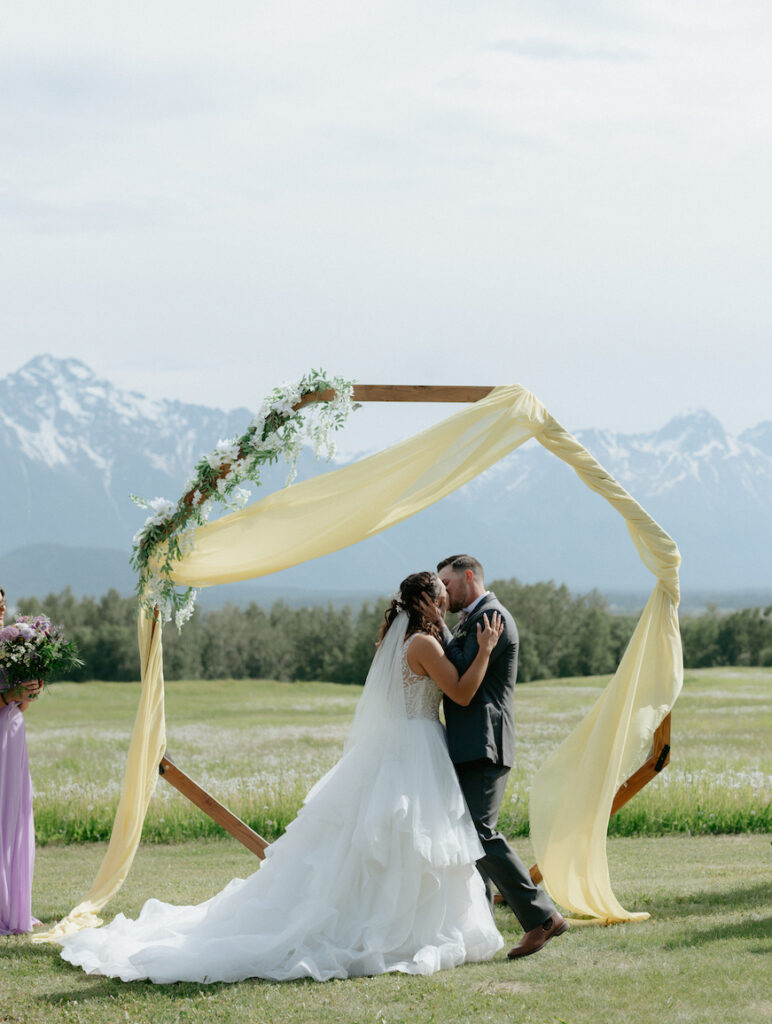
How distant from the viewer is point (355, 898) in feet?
24.7

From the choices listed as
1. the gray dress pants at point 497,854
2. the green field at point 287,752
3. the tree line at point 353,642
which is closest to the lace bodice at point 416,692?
the gray dress pants at point 497,854

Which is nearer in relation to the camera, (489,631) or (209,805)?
(489,631)

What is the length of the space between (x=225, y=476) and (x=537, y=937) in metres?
4.19

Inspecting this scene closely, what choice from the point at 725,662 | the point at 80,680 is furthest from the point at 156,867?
the point at 725,662

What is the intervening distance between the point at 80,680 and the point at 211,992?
130 feet

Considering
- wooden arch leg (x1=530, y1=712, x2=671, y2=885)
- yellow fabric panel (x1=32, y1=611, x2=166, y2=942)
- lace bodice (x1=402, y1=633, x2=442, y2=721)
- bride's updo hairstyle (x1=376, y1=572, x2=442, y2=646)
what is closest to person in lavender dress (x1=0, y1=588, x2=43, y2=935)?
yellow fabric panel (x1=32, y1=611, x2=166, y2=942)

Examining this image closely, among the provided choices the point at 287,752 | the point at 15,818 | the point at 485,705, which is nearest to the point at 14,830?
the point at 15,818

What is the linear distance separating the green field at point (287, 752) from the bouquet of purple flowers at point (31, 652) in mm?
5763

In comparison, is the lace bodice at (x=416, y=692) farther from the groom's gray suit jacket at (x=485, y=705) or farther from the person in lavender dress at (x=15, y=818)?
the person in lavender dress at (x=15, y=818)

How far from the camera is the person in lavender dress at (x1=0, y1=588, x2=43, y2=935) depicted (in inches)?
342

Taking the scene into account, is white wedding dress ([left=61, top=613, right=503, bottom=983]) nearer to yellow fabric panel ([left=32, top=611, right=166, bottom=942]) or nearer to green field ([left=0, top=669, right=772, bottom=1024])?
green field ([left=0, top=669, right=772, bottom=1024])

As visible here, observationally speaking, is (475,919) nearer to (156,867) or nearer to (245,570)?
(245,570)

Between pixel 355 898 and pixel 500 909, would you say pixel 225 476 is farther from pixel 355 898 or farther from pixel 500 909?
pixel 500 909

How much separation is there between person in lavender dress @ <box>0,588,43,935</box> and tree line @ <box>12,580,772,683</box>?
3243 cm
